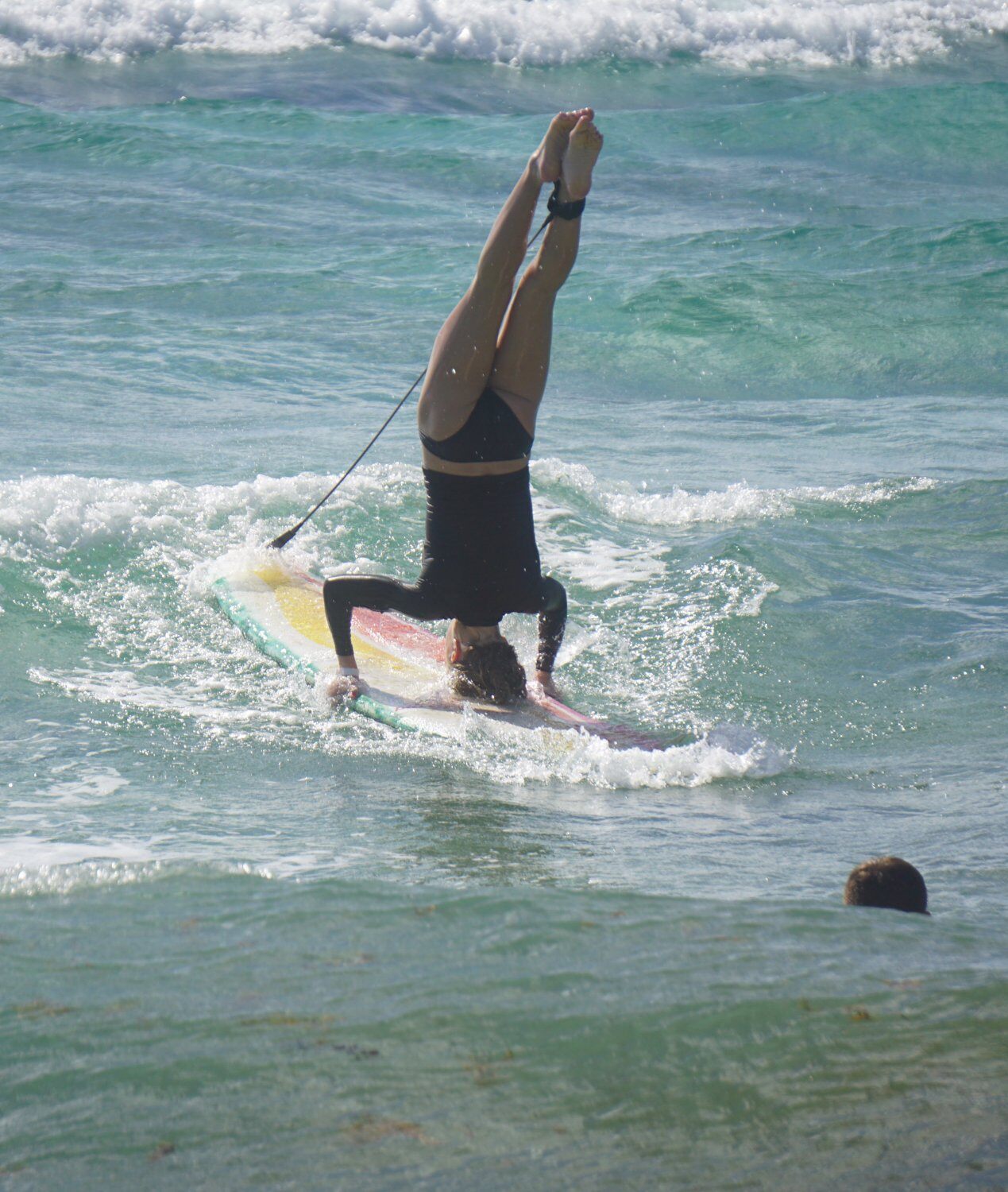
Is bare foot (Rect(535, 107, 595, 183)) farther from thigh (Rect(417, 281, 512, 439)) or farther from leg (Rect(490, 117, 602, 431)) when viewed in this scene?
thigh (Rect(417, 281, 512, 439))

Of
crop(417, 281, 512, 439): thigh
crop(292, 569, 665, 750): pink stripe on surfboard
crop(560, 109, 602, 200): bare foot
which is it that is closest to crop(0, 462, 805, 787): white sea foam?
crop(292, 569, 665, 750): pink stripe on surfboard

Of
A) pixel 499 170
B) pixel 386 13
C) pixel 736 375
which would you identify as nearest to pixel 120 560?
pixel 736 375

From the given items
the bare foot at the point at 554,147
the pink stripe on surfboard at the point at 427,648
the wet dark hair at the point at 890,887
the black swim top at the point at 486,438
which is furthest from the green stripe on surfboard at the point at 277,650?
→ the wet dark hair at the point at 890,887

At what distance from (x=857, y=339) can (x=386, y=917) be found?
42.7 ft

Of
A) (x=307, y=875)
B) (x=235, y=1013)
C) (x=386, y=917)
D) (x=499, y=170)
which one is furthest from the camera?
(x=499, y=170)

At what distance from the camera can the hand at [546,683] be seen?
20.9 ft

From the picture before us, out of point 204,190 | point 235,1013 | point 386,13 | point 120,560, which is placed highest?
point 386,13

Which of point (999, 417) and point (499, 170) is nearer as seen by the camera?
point (999, 417)

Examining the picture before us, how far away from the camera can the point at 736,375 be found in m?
14.5

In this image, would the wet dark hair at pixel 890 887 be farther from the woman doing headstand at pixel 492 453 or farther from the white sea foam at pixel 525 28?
the white sea foam at pixel 525 28

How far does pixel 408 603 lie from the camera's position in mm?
6016

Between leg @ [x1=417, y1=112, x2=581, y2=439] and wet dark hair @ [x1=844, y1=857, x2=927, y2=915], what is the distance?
253cm

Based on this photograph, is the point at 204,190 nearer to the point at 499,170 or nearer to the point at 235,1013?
the point at 499,170

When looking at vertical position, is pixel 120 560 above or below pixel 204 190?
below
